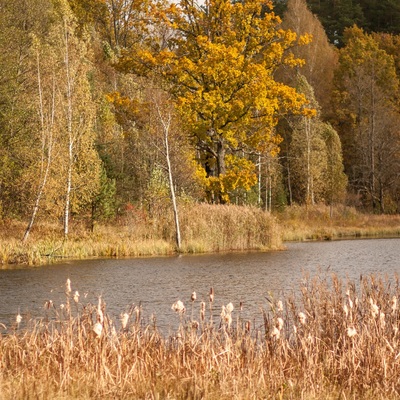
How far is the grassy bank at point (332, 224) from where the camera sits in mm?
41188

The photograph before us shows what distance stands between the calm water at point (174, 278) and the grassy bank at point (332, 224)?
11033mm

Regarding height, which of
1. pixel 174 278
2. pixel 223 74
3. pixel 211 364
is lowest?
pixel 174 278

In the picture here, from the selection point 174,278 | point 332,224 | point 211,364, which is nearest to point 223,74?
point 174,278

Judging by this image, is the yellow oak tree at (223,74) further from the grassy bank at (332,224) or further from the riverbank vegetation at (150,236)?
the grassy bank at (332,224)

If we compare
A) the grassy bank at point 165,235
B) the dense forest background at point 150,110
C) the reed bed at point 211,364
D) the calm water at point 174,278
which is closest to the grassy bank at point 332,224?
the dense forest background at point 150,110

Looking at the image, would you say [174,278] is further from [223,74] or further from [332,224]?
[332,224]

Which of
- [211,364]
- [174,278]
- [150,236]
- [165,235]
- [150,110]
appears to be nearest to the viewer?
[211,364]

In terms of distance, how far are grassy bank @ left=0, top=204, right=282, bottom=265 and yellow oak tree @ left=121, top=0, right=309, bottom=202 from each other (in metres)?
1.78

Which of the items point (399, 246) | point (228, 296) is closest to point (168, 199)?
point (399, 246)

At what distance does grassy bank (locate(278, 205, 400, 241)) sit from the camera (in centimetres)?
4119

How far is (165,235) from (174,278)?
31.8 ft

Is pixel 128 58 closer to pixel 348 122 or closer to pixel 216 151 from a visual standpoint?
pixel 216 151

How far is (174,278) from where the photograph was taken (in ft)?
66.1

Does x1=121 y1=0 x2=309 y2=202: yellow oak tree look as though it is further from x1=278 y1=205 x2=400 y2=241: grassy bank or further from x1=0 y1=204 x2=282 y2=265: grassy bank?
x1=278 y1=205 x2=400 y2=241: grassy bank
